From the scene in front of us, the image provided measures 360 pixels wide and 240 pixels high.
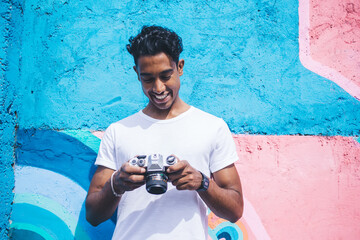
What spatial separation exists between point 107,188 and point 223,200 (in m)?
0.57

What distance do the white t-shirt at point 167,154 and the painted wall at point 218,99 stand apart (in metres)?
0.49

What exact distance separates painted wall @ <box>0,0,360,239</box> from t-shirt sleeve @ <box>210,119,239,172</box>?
1.78 feet

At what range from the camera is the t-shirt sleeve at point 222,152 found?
53.9 inches

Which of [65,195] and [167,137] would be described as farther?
[65,195]

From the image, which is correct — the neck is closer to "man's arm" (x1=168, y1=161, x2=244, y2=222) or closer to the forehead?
the forehead

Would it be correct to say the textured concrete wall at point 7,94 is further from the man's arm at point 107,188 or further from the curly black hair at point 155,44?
the curly black hair at point 155,44

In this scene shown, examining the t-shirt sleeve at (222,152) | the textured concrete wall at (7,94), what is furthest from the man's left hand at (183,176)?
the textured concrete wall at (7,94)

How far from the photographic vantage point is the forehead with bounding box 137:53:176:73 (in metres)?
1.37

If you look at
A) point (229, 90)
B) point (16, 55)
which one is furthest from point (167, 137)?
point (16, 55)

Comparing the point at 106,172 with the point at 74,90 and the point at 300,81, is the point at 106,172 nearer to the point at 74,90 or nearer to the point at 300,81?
the point at 74,90

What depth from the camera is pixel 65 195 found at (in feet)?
5.99

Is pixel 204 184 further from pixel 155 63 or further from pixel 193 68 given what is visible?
pixel 193 68

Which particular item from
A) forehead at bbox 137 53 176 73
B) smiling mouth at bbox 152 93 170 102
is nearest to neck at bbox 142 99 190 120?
smiling mouth at bbox 152 93 170 102

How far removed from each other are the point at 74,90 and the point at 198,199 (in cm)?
120
